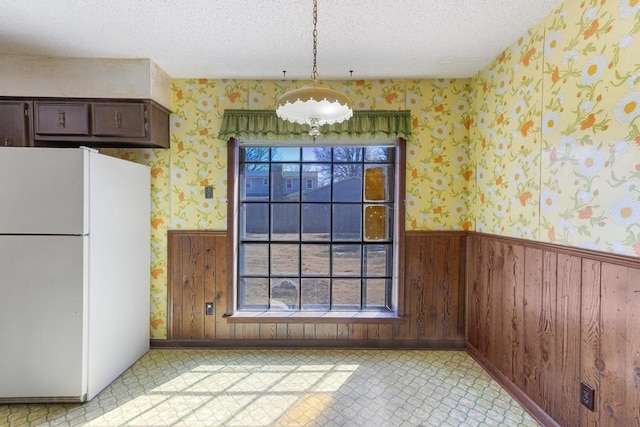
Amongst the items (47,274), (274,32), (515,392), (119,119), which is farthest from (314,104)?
(515,392)

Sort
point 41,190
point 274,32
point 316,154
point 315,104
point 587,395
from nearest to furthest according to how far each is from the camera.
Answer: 1. point 315,104
2. point 587,395
3. point 41,190
4. point 274,32
5. point 316,154

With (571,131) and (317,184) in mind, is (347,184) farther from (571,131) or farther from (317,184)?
(571,131)

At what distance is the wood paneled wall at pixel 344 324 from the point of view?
2836mm

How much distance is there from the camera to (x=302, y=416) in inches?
76.3

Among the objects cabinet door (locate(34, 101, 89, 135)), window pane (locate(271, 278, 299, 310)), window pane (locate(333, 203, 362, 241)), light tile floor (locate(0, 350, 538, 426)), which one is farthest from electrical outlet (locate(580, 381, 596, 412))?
cabinet door (locate(34, 101, 89, 135))

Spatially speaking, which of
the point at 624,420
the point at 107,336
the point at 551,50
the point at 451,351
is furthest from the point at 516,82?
the point at 107,336

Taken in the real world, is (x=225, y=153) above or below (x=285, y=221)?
above

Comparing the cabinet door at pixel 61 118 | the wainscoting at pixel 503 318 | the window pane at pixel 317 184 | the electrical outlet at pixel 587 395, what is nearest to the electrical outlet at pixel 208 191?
the wainscoting at pixel 503 318

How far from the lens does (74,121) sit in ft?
7.99

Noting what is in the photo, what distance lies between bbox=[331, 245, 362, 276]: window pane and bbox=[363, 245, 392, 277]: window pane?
0.21 feet

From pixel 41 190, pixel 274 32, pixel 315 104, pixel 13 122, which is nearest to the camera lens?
pixel 315 104

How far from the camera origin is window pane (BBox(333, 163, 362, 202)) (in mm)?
2957

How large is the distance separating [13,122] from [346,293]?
2.96 metres

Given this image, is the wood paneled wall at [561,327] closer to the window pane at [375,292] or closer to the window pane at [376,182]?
the window pane at [375,292]
